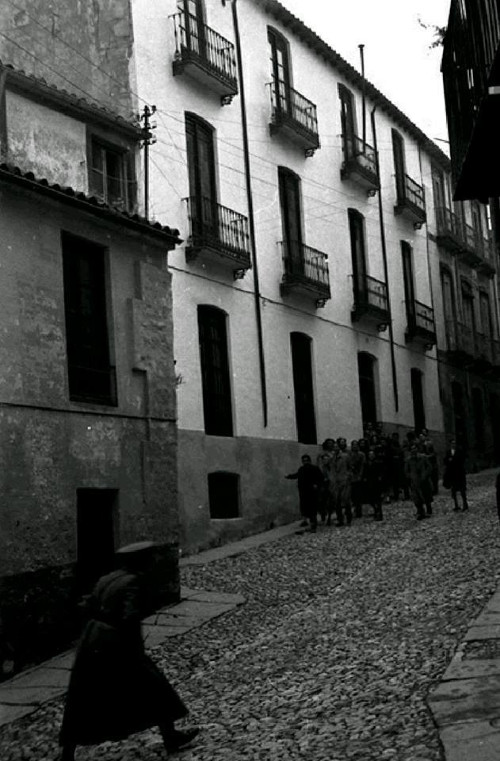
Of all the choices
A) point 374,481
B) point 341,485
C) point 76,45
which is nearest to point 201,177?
point 76,45

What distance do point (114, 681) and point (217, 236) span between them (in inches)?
540

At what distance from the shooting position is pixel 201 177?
2028cm

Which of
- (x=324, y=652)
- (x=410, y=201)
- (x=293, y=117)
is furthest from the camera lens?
(x=410, y=201)

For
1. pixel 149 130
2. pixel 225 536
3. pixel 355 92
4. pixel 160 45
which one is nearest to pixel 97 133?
pixel 149 130

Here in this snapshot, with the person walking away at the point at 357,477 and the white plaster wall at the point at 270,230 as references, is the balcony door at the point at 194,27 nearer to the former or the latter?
the white plaster wall at the point at 270,230

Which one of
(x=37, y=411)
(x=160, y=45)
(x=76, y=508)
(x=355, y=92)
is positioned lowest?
(x=76, y=508)

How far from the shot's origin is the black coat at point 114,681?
6.70 m

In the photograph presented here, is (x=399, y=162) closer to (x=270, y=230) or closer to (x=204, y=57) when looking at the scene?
(x=270, y=230)

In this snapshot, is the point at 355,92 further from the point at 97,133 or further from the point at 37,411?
the point at 37,411

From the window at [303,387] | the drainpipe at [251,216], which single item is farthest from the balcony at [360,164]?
the window at [303,387]

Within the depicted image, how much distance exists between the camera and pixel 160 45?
19188mm

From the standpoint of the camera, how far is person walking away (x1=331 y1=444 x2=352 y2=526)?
1930cm

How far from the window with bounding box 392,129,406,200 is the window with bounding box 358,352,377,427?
17.0 ft

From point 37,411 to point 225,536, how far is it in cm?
847
